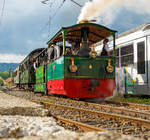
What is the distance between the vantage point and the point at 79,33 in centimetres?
968

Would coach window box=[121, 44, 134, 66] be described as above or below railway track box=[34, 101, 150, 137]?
above

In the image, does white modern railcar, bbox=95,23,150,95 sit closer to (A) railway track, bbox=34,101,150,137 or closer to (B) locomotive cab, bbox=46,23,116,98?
(B) locomotive cab, bbox=46,23,116,98

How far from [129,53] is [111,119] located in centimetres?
618

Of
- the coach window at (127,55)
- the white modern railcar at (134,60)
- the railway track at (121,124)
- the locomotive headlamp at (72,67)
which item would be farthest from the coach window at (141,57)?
the railway track at (121,124)

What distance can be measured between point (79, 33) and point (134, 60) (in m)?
2.91

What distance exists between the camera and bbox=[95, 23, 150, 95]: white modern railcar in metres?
9.60

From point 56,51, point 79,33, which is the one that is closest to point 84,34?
point 79,33

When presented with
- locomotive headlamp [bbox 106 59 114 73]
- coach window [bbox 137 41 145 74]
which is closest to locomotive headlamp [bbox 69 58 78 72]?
locomotive headlamp [bbox 106 59 114 73]

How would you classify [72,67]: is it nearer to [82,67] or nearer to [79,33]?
[82,67]

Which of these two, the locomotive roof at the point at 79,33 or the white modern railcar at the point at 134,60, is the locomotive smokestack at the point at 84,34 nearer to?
the locomotive roof at the point at 79,33

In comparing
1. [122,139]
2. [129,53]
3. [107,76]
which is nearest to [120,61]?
[129,53]

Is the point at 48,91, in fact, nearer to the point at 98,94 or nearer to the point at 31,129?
the point at 98,94

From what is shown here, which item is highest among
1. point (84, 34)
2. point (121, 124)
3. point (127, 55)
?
point (84, 34)

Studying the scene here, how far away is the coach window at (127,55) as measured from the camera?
34.5 ft
